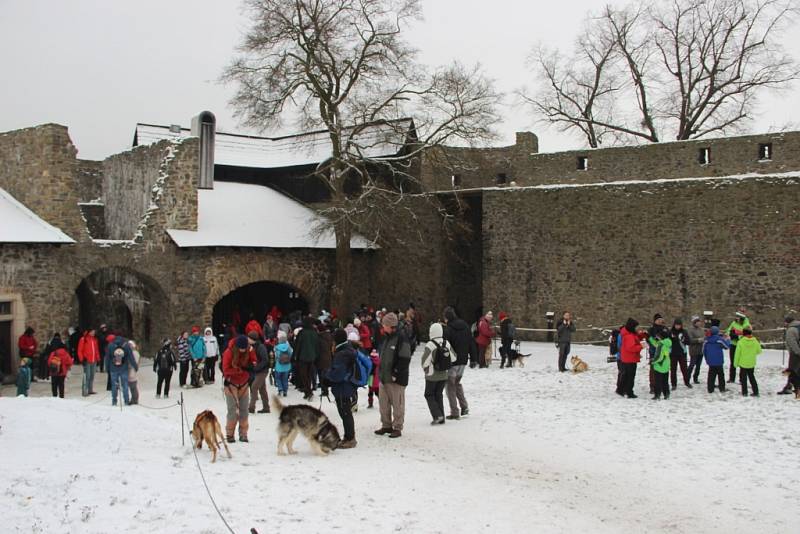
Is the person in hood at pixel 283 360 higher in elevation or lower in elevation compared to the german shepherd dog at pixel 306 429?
higher

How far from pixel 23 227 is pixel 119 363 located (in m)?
7.48

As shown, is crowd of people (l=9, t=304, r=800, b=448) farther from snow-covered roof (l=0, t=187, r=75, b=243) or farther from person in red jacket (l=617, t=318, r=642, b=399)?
snow-covered roof (l=0, t=187, r=75, b=243)

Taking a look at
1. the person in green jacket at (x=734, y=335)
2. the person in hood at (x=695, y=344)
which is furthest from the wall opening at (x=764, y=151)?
the person in hood at (x=695, y=344)

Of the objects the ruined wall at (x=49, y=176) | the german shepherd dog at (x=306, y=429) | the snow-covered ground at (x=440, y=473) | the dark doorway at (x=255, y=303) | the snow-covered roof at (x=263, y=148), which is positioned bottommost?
the snow-covered ground at (x=440, y=473)

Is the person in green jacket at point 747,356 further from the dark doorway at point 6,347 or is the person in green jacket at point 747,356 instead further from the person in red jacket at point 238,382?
the dark doorway at point 6,347

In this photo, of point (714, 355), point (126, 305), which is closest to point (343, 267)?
point (126, 305)

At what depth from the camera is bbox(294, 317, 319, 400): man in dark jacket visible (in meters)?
12.5

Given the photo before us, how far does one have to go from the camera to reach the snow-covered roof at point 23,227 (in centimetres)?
1753

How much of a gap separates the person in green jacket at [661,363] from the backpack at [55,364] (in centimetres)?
1040

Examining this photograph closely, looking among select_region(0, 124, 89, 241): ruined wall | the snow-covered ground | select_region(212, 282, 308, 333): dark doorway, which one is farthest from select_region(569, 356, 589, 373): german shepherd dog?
select_region(0, 124, 89, 241): ruined wall

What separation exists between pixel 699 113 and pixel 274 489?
28.5 meters

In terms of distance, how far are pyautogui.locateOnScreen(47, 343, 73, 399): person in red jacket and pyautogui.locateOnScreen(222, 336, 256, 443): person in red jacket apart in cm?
574

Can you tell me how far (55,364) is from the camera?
13.5 metres

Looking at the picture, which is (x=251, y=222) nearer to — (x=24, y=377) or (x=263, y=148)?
(x=263, y=148)
